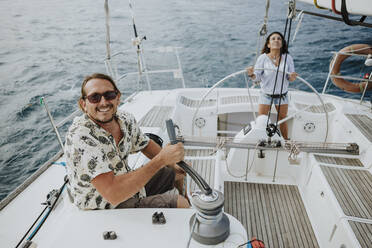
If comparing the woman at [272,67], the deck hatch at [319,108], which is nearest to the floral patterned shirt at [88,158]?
the woman at [272,67]

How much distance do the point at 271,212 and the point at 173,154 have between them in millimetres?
1455

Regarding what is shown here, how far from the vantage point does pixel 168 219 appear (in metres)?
1.06

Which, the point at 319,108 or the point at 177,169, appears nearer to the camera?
the point at 177,169

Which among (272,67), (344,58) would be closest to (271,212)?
(272,67)

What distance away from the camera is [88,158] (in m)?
1.08

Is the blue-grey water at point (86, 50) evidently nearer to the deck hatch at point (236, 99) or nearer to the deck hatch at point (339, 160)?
the deck hatch at point (236, 99)

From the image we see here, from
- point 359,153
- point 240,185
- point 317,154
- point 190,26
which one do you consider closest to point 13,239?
point 240,185

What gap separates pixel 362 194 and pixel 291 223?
0.57 metres

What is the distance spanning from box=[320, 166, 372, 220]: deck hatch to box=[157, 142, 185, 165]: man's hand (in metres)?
1.33

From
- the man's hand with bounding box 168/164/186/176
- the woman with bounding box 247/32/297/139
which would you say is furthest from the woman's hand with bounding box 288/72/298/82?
the man's hand with bounding box 168/164/186/176

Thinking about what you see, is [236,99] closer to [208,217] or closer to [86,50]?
[208,217]

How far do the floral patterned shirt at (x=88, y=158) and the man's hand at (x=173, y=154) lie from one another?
0.25m

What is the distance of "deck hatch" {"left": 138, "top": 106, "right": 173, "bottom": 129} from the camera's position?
104 inches

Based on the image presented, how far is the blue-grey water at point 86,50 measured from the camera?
20.7ft
